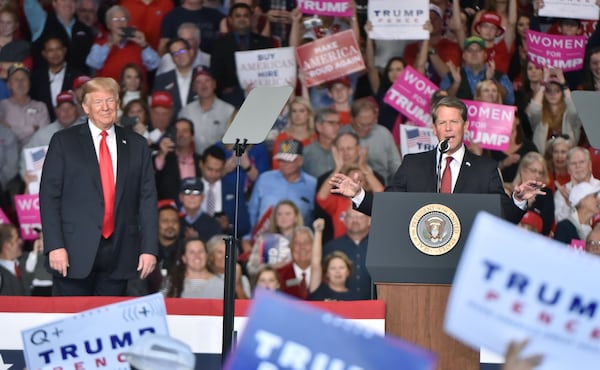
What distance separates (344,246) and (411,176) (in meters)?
2.39

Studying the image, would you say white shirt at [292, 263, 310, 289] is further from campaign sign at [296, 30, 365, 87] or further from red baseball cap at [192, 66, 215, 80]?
red baseball cap at [192, 66, 215, 80]

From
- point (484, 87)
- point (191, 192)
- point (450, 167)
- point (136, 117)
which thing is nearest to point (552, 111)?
point (484, 87)

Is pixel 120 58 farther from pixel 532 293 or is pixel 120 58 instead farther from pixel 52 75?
pixel 532 293

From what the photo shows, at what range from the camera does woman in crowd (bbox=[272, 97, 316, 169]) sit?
353 inches

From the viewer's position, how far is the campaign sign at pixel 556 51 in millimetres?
9234

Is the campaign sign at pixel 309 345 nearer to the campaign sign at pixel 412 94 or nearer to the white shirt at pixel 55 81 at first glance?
the campaign sign at pixel 412 94

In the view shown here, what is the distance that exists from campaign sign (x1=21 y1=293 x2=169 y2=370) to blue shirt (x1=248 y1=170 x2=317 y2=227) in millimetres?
4607

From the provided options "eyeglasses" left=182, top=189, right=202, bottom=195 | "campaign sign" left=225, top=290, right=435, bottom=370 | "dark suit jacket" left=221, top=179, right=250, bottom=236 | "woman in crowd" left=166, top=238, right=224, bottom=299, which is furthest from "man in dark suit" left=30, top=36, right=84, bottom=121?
"campaign sign" left=225, top=290, right=435, bottom=370

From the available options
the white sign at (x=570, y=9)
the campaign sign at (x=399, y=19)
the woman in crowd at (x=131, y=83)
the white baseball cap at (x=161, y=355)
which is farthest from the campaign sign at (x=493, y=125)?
the white baseball cap at (x=161, y=355)

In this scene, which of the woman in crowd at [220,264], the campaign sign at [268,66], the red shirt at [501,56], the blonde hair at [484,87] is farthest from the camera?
the red shirt at [501,56]

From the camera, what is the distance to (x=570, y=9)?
9086mm

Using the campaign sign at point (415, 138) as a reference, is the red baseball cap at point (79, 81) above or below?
above

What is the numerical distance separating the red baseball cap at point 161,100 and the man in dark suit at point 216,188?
0.52 m

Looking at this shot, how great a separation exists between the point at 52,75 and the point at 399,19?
260cm
